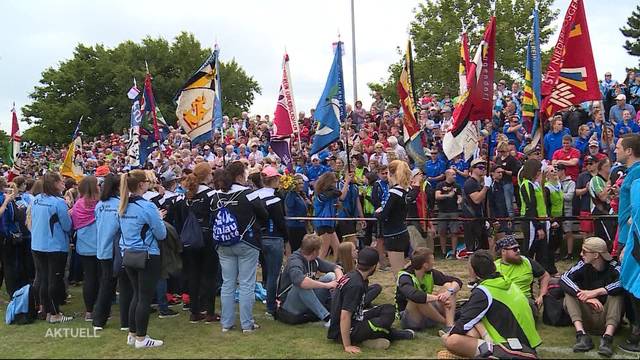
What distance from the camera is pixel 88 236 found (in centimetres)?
777

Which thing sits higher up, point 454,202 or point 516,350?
point 454,202

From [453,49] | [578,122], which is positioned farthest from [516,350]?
[453,49]

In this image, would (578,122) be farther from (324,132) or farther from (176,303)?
(176,303)

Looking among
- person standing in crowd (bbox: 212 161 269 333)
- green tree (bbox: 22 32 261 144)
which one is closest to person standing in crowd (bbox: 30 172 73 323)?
person standing in crowd (bbox: 212 161 269 333)

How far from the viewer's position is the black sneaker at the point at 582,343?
5996 mm

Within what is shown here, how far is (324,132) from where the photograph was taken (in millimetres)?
11594

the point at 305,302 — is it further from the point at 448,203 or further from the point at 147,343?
the point at 448,203

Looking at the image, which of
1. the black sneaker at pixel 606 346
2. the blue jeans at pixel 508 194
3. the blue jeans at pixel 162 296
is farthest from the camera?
the blue jeans at pixel 508 194

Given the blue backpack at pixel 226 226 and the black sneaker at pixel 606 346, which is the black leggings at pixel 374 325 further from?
the black sneaker at pixel 606 346

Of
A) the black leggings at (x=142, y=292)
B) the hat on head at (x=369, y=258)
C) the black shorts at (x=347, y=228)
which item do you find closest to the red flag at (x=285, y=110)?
the black shorts at (x=347, y=228)

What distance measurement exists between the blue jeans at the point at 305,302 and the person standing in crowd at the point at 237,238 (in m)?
0.55

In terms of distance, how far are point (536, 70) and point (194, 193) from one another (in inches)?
236

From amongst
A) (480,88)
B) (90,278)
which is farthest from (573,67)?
(90,278)

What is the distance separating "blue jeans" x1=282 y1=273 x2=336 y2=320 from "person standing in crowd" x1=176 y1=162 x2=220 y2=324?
1040 mm
